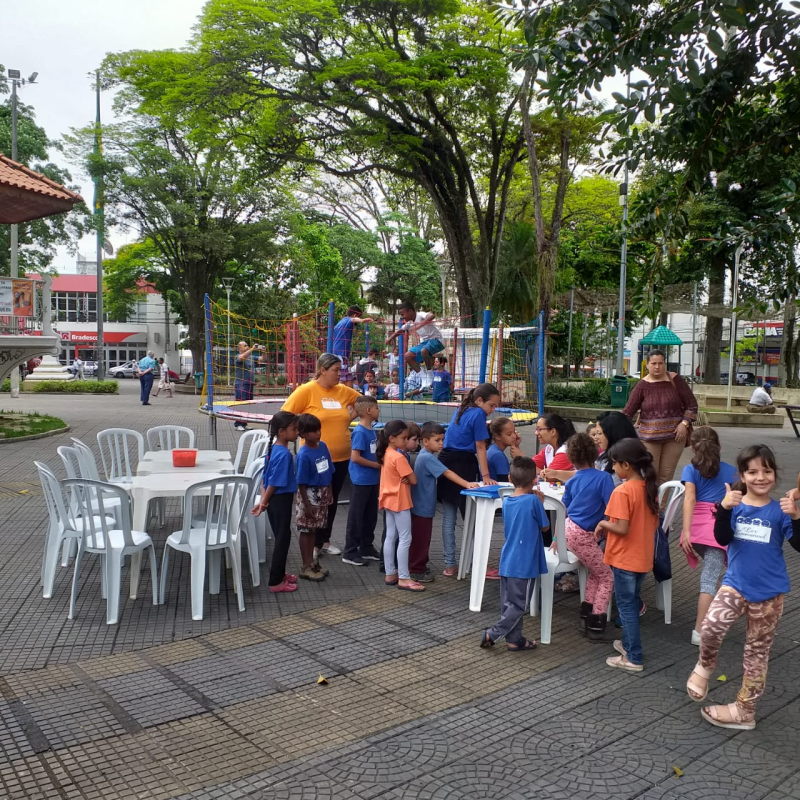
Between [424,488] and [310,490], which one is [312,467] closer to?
[310,490]

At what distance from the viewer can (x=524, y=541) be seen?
4.60 metres

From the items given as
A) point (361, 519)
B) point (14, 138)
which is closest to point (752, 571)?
point (361, 519)

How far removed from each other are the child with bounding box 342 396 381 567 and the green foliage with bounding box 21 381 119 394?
84.8 feet

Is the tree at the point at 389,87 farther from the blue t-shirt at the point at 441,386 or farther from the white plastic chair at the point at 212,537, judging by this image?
the white plastic chair at the point at 212,537

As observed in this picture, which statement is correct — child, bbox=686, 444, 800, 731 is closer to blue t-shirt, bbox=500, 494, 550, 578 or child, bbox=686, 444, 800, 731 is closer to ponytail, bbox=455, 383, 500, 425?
blue t-shirt, bbox=500, 494, 550, 578

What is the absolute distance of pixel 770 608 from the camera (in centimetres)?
366

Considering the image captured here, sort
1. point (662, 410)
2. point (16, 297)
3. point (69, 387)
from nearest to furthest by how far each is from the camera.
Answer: point (662, 410) < point (16, 297) < point (69, 387)

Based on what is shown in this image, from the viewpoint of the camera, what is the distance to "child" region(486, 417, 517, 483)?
614cm

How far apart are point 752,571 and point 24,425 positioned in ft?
48.1

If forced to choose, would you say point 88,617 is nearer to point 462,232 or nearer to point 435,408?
point 435,408

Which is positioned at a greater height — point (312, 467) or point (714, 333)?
point (714, 333)

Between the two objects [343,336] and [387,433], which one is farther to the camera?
[343,336]

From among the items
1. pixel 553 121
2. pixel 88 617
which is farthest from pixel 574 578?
pixel 553 121

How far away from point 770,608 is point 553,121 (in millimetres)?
18663
